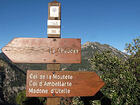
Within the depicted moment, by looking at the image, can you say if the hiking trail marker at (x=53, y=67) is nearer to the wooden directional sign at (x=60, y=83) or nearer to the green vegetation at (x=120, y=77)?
the wooden directional sign at (x=60, y=83)

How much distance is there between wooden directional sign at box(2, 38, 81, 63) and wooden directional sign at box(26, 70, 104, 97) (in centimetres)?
35

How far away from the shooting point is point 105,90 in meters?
9.98

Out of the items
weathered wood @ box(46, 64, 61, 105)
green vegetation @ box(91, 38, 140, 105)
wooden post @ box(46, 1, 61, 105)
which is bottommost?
green vegetation @ box(91, 38, 140, 105)

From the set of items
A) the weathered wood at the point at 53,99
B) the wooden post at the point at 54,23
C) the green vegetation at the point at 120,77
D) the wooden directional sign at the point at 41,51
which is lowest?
the green vegetation at the point at 120,77

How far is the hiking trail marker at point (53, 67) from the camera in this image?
358cm

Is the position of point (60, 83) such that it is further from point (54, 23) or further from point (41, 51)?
point (54, 23)

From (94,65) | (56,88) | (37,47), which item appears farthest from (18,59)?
(94,65)

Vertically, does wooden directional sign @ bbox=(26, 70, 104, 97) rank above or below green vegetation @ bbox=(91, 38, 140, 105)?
above

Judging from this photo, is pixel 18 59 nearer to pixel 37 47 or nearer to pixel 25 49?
pixel 25 49

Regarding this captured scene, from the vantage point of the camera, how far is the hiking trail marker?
358cm

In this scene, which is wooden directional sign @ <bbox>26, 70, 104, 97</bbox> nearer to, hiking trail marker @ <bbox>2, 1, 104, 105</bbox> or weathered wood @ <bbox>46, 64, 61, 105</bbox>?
hiking trail marker @ <bbox>2, 1, 104, 105</bbox>

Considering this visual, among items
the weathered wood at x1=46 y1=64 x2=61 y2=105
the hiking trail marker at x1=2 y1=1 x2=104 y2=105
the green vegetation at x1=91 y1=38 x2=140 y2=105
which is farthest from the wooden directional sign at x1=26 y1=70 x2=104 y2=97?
the green vegetation at x1=91 y1=38 x2=140 y2=105

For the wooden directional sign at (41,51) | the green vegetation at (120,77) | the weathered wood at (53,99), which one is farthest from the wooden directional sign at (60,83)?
the green vegetation at (120,77)

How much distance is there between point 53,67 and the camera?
12.4 feet
